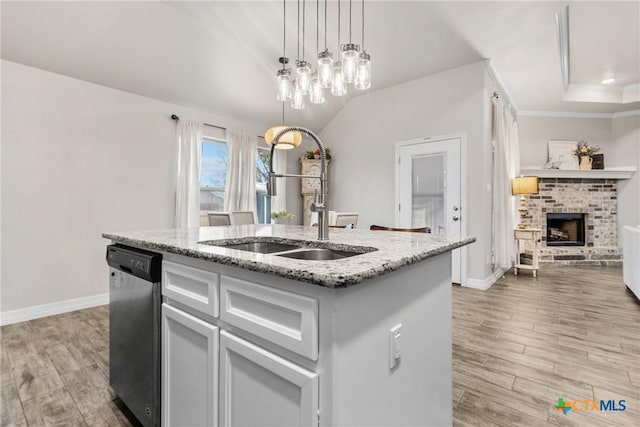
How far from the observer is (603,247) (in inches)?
219

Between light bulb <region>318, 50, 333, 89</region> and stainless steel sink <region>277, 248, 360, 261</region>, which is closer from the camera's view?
stainless steel sink <region>277, 248, 360, 261</region>

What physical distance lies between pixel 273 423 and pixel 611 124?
766 centimetres

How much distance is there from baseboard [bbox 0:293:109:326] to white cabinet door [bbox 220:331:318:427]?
3.18 metres

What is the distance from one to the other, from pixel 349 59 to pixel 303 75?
1.38 ft

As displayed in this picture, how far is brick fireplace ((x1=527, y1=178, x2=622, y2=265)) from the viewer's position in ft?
18.4

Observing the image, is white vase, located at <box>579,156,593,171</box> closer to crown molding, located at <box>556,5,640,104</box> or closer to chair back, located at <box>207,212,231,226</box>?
crown molding, located at <box>556,5,640,104</box>

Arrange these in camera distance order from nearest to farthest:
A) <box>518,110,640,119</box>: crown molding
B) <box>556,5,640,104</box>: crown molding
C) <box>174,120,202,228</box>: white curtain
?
<box>174,120,202,228</box>: white curtain < <box>556,5,640,104</box>: crown molding < <box>518,110,640,119</box>: crown molding

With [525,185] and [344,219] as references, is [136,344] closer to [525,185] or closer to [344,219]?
[344,219]

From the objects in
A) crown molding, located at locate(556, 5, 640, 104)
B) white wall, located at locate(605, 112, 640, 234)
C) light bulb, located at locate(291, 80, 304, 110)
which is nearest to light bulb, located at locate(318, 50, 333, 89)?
light bulb, located at locate(291, 80, 304, 110)

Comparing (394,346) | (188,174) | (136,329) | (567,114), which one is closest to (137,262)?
(136,329)

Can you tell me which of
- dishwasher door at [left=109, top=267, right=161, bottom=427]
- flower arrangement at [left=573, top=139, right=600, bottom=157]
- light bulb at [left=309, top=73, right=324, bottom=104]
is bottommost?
dishwasher door at [left=109, top=267, right=161, bottom=427]

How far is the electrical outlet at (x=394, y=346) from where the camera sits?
0.97 metres

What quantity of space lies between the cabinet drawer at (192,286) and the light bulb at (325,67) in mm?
1768

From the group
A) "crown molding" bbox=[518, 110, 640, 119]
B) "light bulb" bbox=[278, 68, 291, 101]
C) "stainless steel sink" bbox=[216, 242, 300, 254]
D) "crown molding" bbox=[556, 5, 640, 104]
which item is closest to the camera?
"stainless steel sink" bbox=[216, 242, 300, 254]
